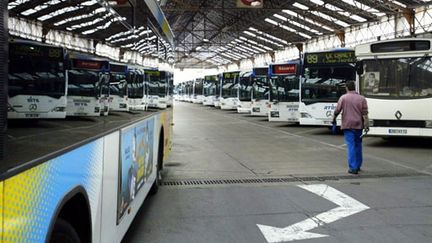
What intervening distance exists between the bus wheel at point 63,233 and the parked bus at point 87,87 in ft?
4.06

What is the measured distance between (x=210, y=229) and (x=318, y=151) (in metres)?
8.33

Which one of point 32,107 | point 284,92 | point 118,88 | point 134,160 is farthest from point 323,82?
point 32,107

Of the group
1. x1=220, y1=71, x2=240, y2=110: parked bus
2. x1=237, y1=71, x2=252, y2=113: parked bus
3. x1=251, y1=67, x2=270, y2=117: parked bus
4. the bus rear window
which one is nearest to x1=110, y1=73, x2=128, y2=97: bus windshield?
the bus rear window

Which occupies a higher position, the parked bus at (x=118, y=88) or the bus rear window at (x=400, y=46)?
the bus rear window at (x=400, y=46)

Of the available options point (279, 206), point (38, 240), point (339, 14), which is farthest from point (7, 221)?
point (339, 14)

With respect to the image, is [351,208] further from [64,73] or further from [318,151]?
[318,151]

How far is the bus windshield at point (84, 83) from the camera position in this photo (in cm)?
389

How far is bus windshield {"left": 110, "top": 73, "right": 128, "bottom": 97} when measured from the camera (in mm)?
4863

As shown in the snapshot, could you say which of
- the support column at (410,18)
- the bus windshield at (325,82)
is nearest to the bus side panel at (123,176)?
the bus windshield at (325,82)

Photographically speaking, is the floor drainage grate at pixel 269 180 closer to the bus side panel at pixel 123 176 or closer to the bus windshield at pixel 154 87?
the bus windshield at pixel 154 87

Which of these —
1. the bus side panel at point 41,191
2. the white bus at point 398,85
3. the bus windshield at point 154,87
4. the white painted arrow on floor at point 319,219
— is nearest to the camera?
the bus side panel at point 41,191

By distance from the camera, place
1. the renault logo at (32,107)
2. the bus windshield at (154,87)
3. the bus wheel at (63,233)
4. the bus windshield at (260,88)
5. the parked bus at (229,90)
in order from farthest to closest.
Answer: the parked bus at (229,90)
the bus windshield at (260,88)
the bus windshield at (154,87)
the renault logo at (32,107)
the bus wheel at (63,233)

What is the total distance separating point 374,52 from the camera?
1380cm

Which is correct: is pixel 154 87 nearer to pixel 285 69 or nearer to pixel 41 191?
pixel 41 191
